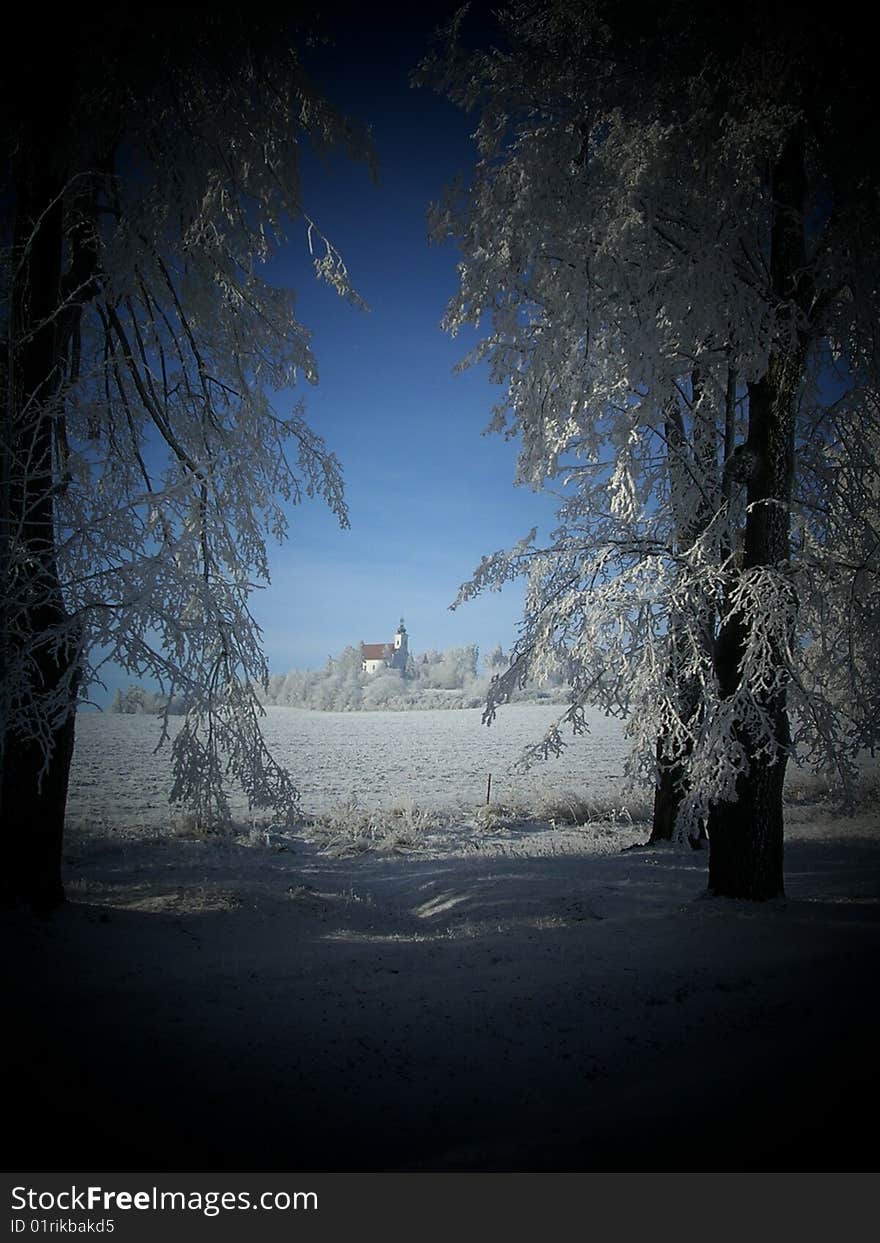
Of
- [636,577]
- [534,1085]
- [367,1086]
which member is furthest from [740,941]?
[636,577]

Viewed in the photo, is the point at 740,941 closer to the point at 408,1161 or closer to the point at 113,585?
the point at 408,1161

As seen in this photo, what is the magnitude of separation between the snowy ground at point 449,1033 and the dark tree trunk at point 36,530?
65 centimetres

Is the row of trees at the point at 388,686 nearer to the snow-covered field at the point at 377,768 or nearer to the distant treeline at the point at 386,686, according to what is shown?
the distant treeline at the point at 386,686

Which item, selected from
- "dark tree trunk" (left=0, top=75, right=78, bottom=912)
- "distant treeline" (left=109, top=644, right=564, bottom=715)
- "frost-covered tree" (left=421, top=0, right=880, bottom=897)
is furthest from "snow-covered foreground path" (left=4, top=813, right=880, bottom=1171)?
"distant treeline" (left=109, top=644, right=564, bottom=715)

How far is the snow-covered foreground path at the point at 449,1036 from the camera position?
209cm

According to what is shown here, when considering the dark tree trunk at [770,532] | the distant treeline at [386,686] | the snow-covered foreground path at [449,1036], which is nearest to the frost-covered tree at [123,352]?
the snow-covered foreground path at [449,1036]

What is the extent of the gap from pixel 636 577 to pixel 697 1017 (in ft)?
14.3

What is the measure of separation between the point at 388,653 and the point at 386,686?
40.0m

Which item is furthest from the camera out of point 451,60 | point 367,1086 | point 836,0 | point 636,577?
point 636,577

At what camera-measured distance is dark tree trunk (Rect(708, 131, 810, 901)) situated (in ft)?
16.4

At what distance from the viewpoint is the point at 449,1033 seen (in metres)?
3.08

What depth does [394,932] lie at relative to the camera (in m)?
5.52

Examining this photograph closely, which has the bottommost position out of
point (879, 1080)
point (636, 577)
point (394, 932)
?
point (394, 932)

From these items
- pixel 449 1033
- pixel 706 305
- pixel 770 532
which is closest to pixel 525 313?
pixel 706 305
